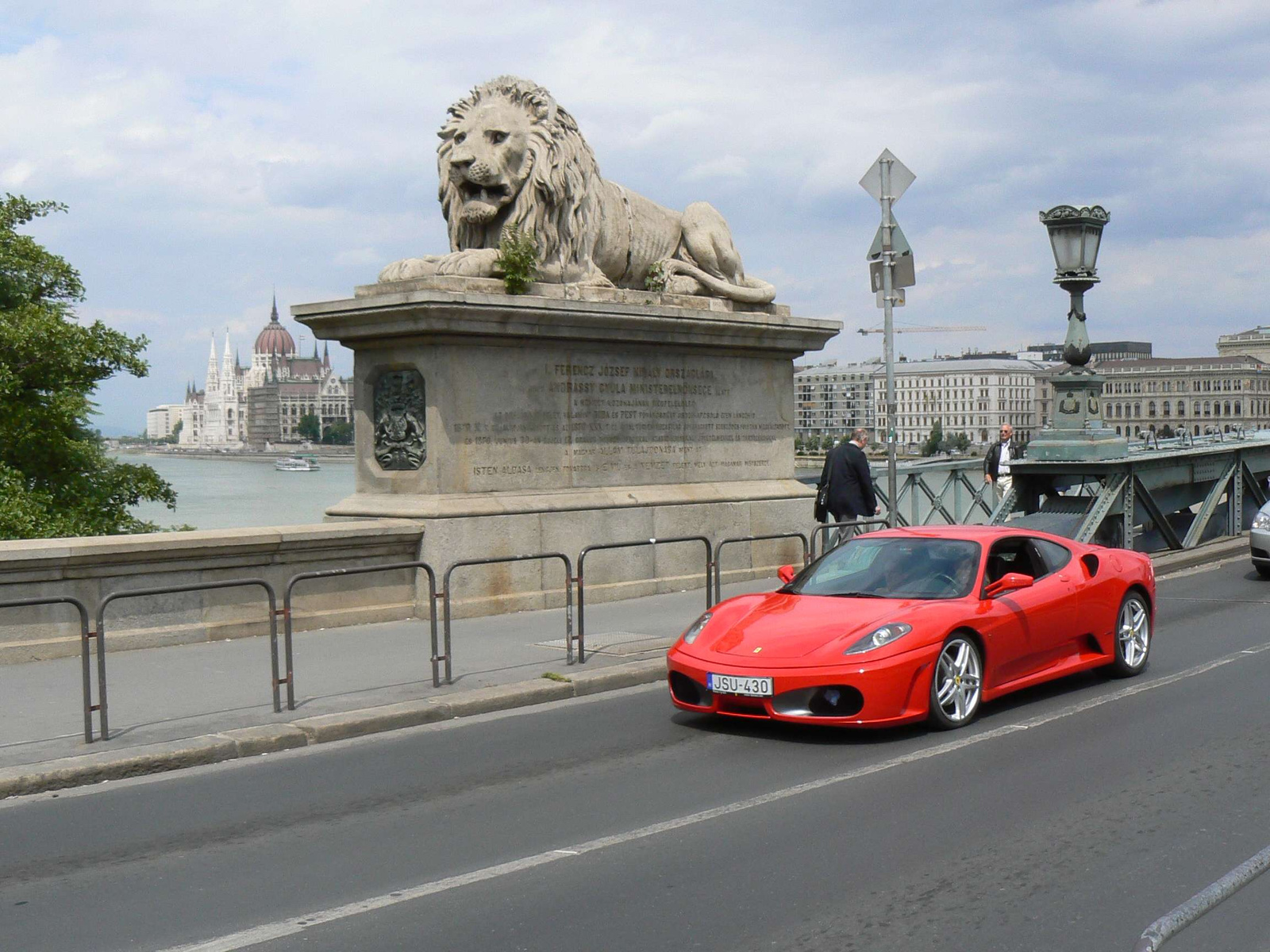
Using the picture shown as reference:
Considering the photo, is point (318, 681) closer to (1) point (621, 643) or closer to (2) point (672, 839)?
(1) point (621, 643)

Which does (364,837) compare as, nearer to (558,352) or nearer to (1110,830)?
(1110,830)

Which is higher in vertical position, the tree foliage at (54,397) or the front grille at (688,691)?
the tree foliage at (54,397)

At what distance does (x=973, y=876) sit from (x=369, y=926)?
7.51ft

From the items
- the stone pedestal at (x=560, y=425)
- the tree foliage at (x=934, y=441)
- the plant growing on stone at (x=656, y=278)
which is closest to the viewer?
the stone pedestal at (x=560, y=425)

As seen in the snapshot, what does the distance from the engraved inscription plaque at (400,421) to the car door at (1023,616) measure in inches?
229

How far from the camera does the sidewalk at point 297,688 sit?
25.7 ft

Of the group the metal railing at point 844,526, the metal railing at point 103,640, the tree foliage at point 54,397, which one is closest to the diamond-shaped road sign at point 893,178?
the metal railing at point 844,526

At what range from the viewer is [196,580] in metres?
11.3

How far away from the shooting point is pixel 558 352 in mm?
13945

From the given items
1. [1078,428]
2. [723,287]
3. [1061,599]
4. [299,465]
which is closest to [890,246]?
[723,287]

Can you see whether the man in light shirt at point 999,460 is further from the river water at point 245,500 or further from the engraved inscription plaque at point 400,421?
the river water at point 245,500

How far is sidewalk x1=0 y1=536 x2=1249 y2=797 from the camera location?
7836 mm

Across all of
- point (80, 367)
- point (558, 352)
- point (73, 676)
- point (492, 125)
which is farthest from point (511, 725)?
point (80, 367)

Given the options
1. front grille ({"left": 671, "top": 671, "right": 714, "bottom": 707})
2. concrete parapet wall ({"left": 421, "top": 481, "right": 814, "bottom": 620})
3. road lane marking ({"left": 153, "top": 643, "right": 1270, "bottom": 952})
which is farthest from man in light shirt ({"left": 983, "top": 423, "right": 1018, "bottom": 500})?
front grille ({"left": 671, "top": 671, "right": 714, "bottom": 707})
